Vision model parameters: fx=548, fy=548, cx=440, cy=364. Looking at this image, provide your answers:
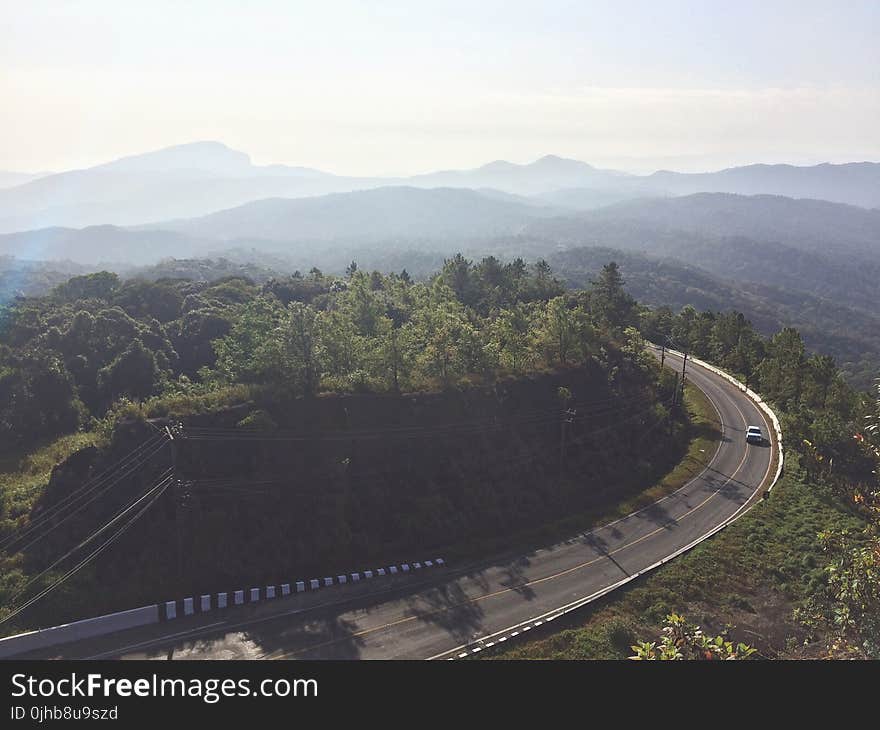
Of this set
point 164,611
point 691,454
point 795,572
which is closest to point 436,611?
point 164,611

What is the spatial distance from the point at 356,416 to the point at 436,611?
64.7 feet

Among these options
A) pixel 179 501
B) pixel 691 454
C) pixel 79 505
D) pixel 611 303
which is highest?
pixel 611 303

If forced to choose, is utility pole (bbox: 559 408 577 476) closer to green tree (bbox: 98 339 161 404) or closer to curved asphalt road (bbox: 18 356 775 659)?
curved asphalt road (bbox: 18 356 775 659)

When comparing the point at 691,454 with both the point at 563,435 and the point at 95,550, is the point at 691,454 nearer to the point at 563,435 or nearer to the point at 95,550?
the point at 563,435

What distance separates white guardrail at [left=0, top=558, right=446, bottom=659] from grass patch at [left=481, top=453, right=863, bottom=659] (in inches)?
502

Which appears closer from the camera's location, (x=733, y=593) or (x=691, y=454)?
(x=733, y=593)

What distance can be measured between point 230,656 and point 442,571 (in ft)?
52.7

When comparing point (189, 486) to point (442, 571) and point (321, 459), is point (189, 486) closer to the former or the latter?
point (321, 459)

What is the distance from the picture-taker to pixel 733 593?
3997cm

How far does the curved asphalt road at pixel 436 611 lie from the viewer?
33250 millimetres

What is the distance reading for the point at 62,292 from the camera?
11381 cm

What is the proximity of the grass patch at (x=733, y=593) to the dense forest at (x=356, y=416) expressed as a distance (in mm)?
4731

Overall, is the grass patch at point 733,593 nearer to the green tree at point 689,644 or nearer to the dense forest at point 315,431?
the dense forest at point 315,431

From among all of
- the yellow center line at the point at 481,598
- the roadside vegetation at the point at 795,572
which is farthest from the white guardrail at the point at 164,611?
the roadside vegetation at the point at 795,572
